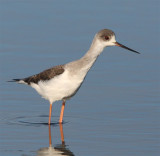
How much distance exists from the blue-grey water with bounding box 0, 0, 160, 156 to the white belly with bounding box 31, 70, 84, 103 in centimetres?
43

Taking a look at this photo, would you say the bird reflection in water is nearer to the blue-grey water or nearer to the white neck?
the blue-grey water

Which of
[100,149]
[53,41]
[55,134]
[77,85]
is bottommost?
[100,149]

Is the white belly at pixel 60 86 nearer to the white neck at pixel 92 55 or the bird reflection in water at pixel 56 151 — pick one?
the white neck at pixel 92 55

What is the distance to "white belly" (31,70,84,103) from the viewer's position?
12.2m

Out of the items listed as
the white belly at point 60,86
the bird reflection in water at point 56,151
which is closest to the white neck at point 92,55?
the white belly at point 60,86

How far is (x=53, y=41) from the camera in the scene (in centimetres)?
1723

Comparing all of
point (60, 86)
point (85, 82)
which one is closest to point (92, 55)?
point (60, 86)

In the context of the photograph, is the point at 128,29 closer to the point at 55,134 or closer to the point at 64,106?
the point at 64,106

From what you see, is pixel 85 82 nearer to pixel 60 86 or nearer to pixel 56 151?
pixel 60 86

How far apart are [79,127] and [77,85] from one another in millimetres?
817

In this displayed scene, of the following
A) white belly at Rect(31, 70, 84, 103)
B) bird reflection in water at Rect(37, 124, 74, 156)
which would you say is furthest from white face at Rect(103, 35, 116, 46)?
bird reflection in water at Rect(37, 124, 74, 156)

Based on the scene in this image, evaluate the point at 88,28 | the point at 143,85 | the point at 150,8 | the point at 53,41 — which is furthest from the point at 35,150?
the point at 150,8

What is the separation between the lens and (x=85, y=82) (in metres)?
14.7

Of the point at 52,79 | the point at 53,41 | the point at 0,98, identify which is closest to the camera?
the point at 52,79
